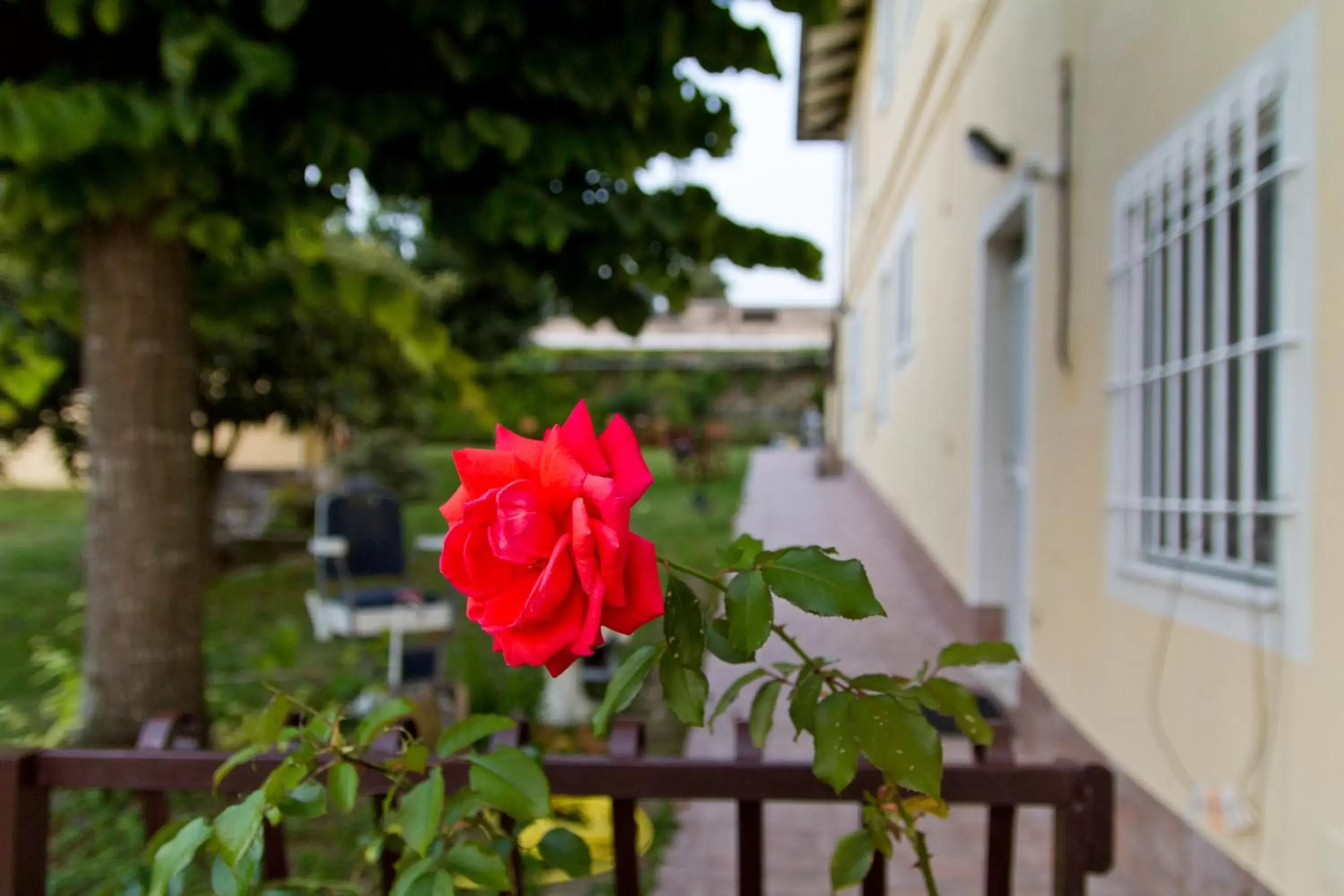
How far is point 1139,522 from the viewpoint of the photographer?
312 centimetres

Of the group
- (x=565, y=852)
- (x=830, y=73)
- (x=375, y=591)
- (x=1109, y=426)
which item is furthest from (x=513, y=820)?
(x=830, y=73)

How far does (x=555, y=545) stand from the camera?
0.78 meters

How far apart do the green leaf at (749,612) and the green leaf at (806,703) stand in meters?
0.14

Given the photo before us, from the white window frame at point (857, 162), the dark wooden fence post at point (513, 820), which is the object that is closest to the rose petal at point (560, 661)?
the dark wooden fence post at point (513, 820)

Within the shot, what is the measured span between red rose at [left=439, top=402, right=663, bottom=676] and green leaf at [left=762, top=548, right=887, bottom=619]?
5.9 inches

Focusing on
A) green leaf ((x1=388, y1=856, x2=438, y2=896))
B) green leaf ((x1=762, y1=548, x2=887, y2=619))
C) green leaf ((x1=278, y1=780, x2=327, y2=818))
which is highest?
green leaf ((x1=762, y1=548, x2=887, y2=619))

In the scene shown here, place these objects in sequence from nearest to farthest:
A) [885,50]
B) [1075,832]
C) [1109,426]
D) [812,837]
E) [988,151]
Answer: [1075,832] < [1109,426] < [812,837] < [988,151] < [885,50]

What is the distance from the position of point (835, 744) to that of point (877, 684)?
0.09 meters

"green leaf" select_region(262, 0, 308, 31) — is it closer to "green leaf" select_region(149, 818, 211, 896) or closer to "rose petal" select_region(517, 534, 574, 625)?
"green leaf" select_region(149, 818, 211, 896)

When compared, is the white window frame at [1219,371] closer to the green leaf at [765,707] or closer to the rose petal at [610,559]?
the green leaf at [765,707]

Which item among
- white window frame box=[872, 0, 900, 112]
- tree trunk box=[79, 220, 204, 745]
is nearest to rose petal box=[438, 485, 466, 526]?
tree trunk box=[79, 220, 204, 745]

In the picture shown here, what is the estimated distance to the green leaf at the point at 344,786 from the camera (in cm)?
109

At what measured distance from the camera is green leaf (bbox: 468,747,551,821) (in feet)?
3.44

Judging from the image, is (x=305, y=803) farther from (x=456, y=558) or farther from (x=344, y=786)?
(x=456, y=558)
